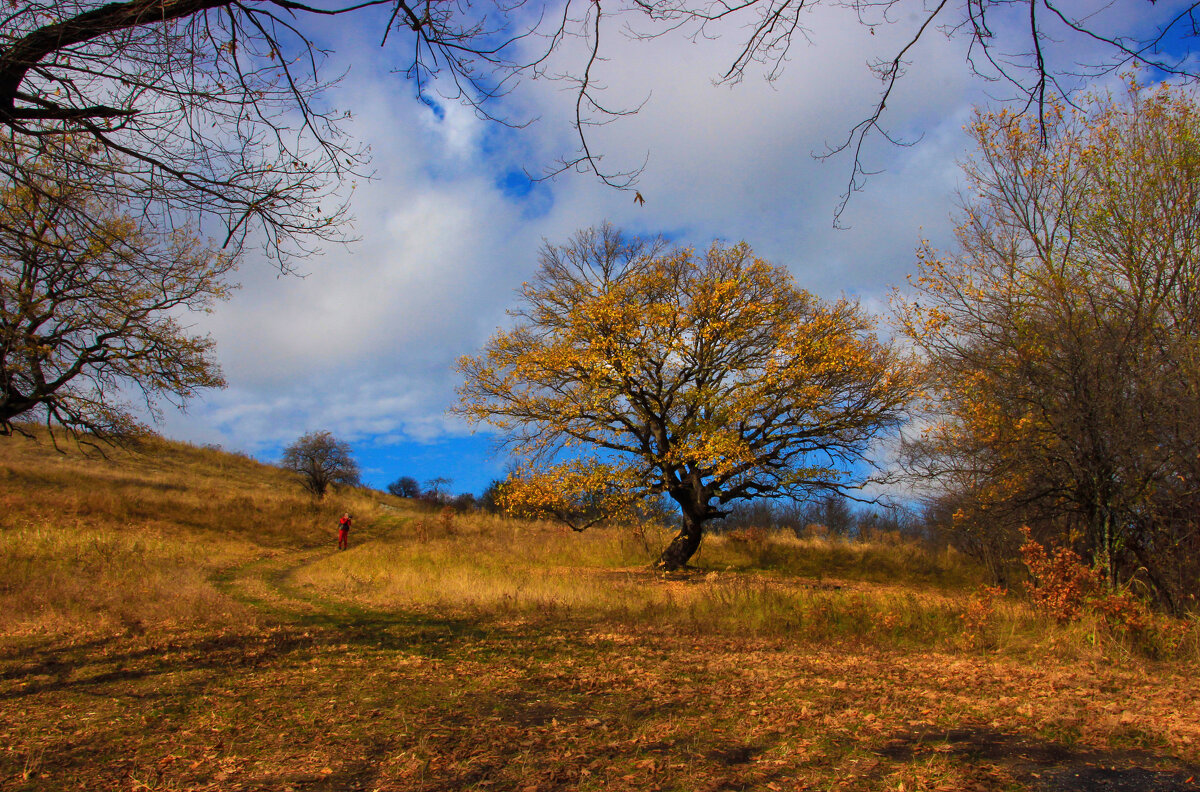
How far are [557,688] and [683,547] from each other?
12940 millimetres

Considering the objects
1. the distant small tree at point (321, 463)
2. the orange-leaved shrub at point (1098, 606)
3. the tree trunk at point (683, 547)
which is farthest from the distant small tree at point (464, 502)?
the orange-leaved shrub at point (1098, 606)

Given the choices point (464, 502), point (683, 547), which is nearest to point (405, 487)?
point (464, 502)

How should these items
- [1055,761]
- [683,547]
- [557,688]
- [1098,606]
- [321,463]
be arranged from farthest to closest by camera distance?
1. [321,463]
2. [683,547]
3. [1098,606]
4. [557,688]
5. [1055,761]

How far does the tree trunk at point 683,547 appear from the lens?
18.0 m

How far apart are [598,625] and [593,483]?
6.81 meters

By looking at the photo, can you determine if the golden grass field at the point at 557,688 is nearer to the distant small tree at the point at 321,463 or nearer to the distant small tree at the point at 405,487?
the distant small tree at the point at 321,463

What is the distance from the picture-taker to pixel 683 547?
59.4 feet

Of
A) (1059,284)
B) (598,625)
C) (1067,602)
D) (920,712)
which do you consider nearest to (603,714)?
(920,712)

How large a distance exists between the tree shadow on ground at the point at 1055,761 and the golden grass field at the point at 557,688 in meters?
0.02

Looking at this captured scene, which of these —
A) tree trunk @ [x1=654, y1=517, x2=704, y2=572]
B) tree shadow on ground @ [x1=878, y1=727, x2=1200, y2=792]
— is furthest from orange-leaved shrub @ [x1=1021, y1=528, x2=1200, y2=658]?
tree trunk @ [x1=654, y1=517, x2=704, y2=572]

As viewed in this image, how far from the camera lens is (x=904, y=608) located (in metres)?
9.48

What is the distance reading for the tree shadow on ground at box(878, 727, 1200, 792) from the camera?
338 centimetres

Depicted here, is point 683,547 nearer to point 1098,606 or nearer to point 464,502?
point 1098,606

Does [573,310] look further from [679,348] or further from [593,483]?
[593,483]
